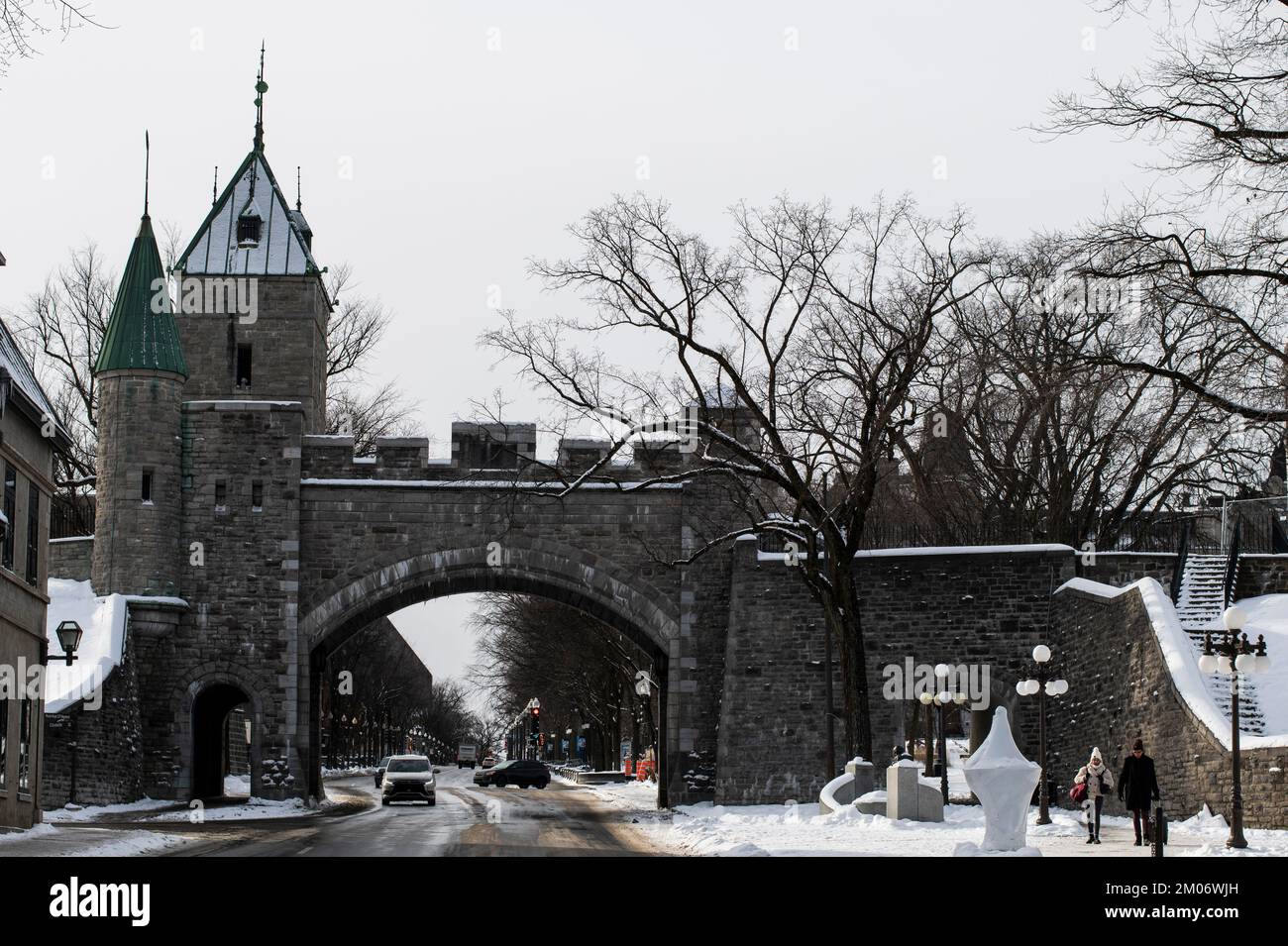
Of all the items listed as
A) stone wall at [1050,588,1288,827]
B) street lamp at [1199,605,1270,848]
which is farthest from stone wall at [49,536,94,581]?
street lamp at [1199,605,1270,848]

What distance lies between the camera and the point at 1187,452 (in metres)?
41.5

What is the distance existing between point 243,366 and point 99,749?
33.9 ft

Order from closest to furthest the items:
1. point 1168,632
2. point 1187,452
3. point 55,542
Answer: point 1168,632, point 55,542, point 1187,452

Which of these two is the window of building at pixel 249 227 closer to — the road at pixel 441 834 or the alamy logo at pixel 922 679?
the road at pixel 441 834

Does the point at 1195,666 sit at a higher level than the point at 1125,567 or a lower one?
lower

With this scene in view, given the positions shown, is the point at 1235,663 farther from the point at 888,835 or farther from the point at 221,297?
the point at 221,297

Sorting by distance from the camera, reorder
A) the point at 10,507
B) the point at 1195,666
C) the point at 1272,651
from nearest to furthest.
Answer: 1. the point at 10,507
2. the point at 1195,666
3. the point at 1272,651

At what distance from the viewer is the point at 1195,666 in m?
26.4

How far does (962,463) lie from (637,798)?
11304 mm

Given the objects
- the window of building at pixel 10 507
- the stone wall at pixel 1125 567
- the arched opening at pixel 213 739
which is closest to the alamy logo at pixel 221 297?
the arched opening at pixel 213 739

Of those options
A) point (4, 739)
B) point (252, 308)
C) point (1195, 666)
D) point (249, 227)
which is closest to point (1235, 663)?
point (1195, 666)
